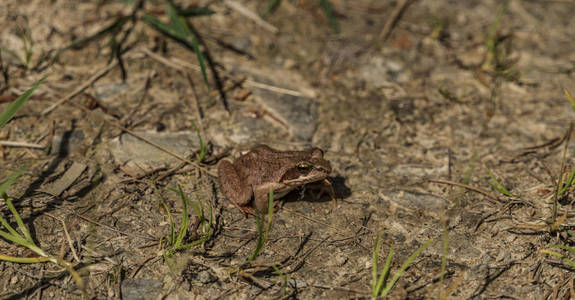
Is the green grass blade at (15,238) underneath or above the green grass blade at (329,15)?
underneath

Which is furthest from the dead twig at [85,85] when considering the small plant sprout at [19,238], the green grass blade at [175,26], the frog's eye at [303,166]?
the frog's eye at [303,166]

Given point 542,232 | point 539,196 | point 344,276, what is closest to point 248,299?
point 344,276

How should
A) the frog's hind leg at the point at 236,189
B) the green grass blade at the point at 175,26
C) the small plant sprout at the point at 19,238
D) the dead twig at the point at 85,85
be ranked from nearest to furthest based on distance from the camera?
the small plant sprout at the point at 19,238, the frog's hind leg at the point at 236,189, the dead twig at the point at 85,85, the green grass blade at the point at 175,26

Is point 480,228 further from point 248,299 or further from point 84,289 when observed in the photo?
point 84,289

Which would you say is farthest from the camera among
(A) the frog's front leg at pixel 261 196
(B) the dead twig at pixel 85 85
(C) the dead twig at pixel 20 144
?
(B) the dead twig at pixel 85 85

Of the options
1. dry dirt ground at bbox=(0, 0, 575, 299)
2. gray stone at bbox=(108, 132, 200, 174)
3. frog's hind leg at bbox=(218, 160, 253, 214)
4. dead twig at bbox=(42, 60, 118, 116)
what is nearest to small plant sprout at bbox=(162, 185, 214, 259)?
dry dirt ground at bbox=(0, 0, 575, 299)

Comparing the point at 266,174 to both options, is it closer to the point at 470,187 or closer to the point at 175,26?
the point at 470,187

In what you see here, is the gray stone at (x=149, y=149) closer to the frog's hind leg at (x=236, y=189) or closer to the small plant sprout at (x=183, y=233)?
the frog's hind leg at (x=236, y=189)
